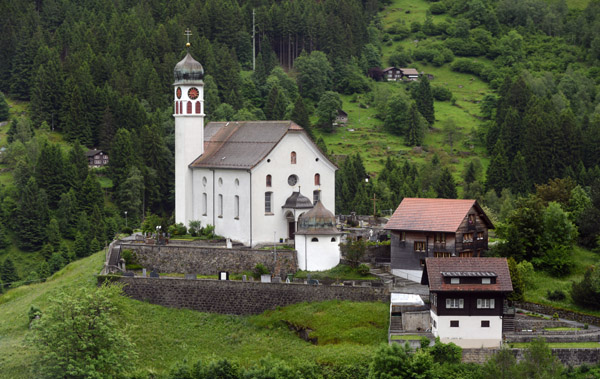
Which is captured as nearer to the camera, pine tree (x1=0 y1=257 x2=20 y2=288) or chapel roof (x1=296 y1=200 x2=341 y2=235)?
chapel roof (x1=296 y1=200 x2=341 y2=235)

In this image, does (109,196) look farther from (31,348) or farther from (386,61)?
(386,61)

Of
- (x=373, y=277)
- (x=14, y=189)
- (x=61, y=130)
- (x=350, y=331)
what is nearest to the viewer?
(x=350, y=331)

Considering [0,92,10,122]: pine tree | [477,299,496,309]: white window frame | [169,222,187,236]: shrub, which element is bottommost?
[477,299,496,309]: white window frame

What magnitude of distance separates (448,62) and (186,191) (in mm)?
111003

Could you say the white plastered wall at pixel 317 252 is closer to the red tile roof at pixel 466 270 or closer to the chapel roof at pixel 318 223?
the chapel roof at pixel 318 223

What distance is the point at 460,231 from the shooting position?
65.4 metres

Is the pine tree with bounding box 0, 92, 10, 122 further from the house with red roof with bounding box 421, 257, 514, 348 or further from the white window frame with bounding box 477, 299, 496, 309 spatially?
the white window frame with bounding box 477, 299, 496, 309

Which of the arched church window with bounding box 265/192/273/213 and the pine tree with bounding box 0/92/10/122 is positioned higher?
the pine tree with bounding box 0/92/10/122

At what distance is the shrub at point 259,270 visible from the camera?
Answer: 6631 cm

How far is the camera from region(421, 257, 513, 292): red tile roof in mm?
55781

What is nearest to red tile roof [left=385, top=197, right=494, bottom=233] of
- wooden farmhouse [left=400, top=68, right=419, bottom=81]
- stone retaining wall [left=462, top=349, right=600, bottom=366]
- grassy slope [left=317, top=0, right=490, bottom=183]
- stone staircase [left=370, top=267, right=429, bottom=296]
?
stone staircase [left=370, top=267, right=429, bottom=296]

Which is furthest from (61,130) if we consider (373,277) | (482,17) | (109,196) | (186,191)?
(482,17)

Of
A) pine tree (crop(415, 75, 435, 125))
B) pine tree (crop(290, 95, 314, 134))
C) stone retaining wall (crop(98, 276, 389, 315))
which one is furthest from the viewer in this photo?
pine tree (crop(415, 75, 435, 125))

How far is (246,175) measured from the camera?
73.6 meters
